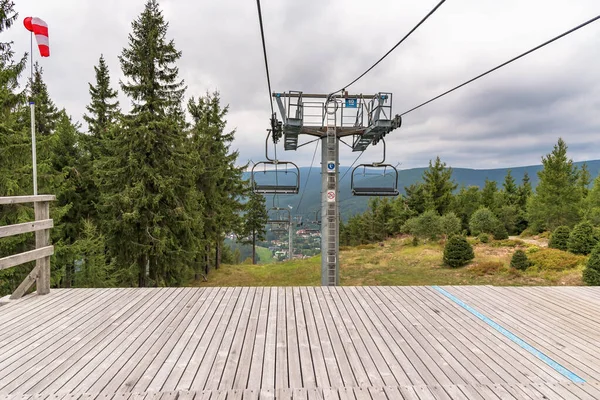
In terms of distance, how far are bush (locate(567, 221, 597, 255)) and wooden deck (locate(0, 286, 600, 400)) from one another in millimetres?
12332

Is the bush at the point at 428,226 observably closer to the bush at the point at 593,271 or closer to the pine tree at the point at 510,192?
the bush at the point at 593,271

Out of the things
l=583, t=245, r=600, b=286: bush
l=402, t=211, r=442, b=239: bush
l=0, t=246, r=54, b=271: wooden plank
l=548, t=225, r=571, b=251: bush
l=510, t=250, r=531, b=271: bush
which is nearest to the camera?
l=0, t=246, r=54, b=271: wooden plank

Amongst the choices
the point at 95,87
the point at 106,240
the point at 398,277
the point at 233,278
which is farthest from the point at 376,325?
the point at 95,87

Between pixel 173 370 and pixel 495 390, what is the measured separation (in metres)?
2.95

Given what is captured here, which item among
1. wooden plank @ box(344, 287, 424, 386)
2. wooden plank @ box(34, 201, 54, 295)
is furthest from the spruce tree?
wooden plank @ box(34, 201, 54, 295)

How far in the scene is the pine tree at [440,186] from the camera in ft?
107

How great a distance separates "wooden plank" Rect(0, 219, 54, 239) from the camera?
412 cm

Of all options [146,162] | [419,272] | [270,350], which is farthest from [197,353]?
[419,272]

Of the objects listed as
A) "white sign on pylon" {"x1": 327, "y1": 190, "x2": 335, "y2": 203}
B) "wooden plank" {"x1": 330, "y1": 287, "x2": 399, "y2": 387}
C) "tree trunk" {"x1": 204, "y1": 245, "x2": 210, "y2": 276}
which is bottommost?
"tree trunk" {"x1": 204, "y1": 245, "x2": 210, "y2": 276}

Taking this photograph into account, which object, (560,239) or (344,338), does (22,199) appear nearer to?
(344,338)

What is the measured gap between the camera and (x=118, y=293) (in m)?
5.26

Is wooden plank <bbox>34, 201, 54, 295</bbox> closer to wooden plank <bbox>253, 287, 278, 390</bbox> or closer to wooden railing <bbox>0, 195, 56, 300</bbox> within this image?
wooden railing <bbox>0, 195, 56, 300</bbox>

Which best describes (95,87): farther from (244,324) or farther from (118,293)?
(244,324)

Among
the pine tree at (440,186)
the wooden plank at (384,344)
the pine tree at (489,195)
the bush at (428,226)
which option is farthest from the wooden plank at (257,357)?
the pine tree at (489,195)
